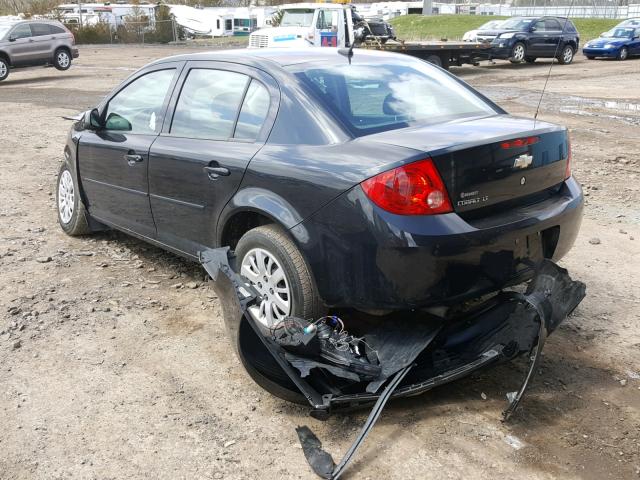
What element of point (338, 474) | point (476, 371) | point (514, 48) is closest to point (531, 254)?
point (476, 371)

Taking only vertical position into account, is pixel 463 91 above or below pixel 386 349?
above

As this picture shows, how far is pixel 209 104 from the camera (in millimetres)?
4301

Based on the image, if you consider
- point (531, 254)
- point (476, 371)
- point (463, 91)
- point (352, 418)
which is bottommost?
point (352, 418)

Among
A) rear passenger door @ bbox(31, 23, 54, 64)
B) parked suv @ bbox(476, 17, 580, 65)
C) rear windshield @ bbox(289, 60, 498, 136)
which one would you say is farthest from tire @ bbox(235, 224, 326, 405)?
parked suv @ bbox(476, 17, 580, 65)

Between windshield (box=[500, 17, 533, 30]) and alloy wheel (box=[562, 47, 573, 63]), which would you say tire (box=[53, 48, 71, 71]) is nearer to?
windshield (box=[500, 17, 533, 30])

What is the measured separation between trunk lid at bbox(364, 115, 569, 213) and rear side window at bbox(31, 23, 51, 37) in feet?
72.1

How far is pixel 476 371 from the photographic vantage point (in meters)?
3.17

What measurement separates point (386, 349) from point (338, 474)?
0.73 meters

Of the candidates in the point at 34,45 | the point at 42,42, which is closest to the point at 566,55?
the point at 42,42

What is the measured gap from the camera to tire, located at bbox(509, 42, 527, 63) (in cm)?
2408

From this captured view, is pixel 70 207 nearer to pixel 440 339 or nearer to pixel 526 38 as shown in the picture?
pixel 440 339

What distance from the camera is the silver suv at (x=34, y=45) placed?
21531mm

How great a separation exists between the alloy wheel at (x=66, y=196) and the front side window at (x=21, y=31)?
59.8 ft

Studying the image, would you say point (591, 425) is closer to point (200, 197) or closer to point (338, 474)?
point (338, 474)
